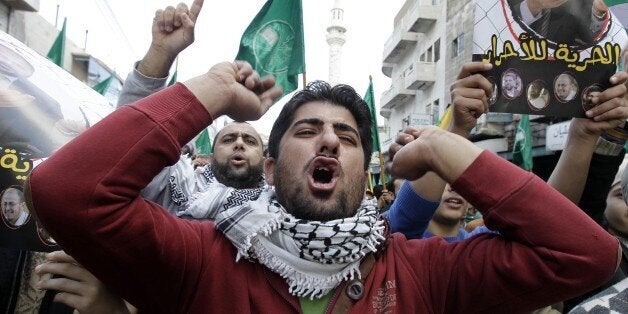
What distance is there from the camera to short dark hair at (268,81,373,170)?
6.63 feet

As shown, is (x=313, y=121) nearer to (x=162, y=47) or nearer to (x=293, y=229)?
(x=293, y=229)

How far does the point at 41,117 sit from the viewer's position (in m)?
2.07

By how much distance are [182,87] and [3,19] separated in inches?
A: 845

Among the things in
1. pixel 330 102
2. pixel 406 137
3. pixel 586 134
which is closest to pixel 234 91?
pixel 330 102

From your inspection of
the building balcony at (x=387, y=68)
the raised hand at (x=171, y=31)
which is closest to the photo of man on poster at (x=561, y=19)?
the raised hand at (x=171, y=31)

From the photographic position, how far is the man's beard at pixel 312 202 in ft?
5.70

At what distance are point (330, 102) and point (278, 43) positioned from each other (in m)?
3.30

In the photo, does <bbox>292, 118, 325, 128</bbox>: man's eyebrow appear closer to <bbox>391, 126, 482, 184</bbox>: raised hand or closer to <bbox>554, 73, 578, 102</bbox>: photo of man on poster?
<bbox>391, 126, 482, 184</bbox>: raised hand

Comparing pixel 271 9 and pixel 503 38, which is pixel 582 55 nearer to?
pixel 503 38

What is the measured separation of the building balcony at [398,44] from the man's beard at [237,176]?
92.7 ft

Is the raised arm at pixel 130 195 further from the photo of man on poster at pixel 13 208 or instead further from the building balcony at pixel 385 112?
the building balcony at pixel 385 112

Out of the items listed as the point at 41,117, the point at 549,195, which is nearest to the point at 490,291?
the point at 549,195

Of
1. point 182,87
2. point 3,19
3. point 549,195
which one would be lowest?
point 549,195

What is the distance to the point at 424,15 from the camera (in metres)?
27.1
